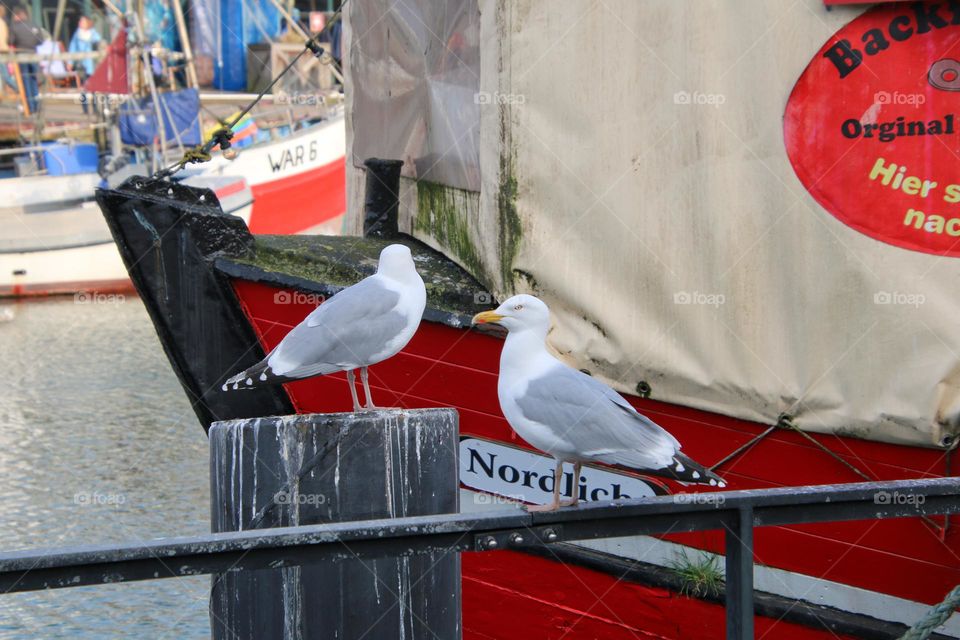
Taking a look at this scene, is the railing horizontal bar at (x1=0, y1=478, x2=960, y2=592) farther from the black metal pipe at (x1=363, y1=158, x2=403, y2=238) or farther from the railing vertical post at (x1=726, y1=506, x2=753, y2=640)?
the black metal pipe at (x1=363, y1=158, x2=403, y2=238)

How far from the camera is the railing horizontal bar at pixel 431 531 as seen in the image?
8.48ft

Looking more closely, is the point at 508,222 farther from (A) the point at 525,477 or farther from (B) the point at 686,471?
(B) the point at 686,471

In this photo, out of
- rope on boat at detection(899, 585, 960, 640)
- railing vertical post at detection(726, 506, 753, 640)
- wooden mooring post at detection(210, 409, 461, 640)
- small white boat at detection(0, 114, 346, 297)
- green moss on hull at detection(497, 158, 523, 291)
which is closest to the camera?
railing vertical post at detection(726, 506, 753, 640)

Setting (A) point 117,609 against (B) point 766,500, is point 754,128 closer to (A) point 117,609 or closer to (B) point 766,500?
(B) point 766,500

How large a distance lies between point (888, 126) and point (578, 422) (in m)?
1.80

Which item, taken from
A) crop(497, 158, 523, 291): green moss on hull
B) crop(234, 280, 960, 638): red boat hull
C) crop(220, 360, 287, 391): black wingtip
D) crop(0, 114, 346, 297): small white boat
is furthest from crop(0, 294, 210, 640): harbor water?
crop(220, 360, 287, 391): black wingtip

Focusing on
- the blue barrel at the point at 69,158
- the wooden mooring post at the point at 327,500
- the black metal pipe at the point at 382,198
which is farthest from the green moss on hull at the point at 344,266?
the blue barrel at the point at 69,158

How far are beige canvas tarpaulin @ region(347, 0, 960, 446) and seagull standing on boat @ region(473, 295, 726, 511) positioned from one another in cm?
135

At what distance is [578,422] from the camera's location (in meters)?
3.33

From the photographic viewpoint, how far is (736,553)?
3045 mm

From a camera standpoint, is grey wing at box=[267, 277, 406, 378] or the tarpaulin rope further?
the tarpaulin rope

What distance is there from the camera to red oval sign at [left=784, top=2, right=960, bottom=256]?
4.23 m

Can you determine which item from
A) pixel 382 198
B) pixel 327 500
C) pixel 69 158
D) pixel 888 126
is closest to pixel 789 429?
pixel 888 126

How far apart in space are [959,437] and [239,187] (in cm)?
1761
